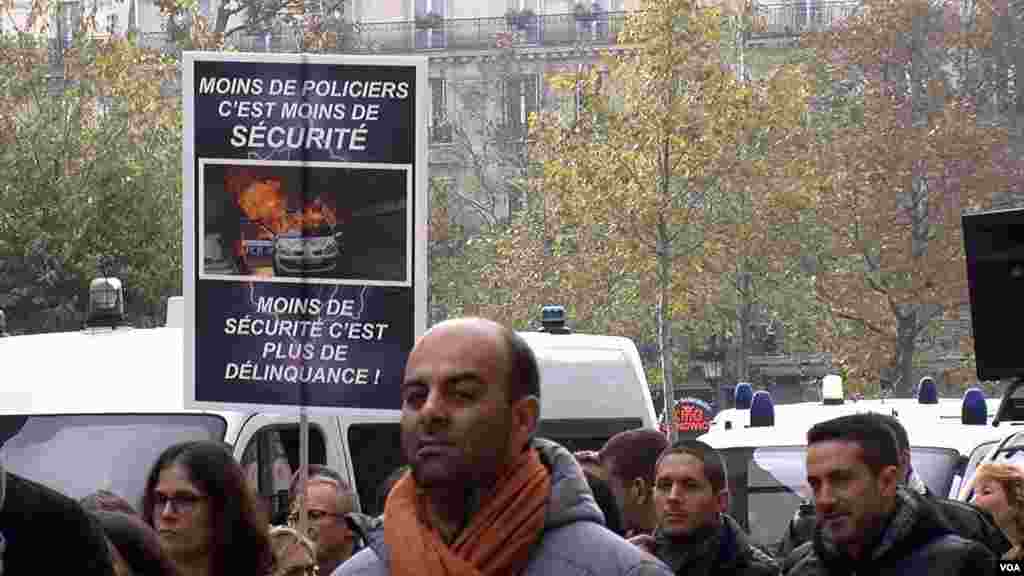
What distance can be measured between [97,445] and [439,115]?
63.9m

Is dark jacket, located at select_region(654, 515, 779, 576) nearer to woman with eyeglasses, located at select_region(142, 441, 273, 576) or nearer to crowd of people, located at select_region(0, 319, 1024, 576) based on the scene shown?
crowd of people, located at select_region(0, 319, 1024, 576)

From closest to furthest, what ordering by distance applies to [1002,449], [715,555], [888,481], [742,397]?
[888,481] < [715,555] < [1002,449] < [742,397]

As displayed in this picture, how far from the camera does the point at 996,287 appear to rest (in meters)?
6.07

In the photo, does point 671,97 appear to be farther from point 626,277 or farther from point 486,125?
point 486,125

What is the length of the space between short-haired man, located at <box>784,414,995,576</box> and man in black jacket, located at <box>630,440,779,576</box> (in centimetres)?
78

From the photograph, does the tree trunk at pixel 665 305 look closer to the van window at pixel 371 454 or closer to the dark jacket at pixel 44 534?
the van window at pixel 371 454

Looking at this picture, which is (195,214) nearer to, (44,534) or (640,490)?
(640,490)

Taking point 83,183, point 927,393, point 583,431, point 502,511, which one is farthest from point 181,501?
point 83,183

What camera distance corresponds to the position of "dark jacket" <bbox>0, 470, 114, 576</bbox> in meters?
3.97

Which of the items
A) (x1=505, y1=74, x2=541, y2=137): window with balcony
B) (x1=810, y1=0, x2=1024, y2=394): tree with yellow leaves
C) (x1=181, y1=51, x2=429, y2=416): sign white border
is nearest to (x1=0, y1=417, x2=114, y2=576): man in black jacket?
(x1=181, y1=51, x2=429, y2=416): sign white border

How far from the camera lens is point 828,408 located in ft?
44.8

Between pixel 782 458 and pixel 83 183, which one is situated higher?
pixel 83 183

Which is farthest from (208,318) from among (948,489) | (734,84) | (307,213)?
(734,84)

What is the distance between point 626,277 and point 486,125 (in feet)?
63.9
